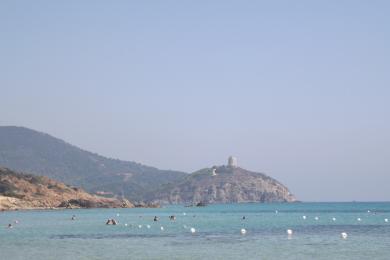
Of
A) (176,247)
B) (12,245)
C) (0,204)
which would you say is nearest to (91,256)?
(176,247)

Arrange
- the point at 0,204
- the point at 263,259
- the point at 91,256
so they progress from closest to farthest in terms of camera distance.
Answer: the point at 263,259, the point at 91,256, the point at 0,204

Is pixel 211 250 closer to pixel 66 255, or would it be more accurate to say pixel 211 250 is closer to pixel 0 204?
pixel 66 255

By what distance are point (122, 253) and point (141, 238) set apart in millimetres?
17975

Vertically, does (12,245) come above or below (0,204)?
below

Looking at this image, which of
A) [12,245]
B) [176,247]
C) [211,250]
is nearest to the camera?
[211,250]

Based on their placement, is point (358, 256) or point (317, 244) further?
point (317, 244)

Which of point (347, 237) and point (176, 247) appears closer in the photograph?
point (176, 247)

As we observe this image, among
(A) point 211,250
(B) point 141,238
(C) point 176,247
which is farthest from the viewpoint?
(B) point 141,238

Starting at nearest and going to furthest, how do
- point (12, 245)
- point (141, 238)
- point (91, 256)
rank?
point (91, 256), point (12, 245), point (141, 238)

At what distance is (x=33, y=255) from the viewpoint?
55969 mm

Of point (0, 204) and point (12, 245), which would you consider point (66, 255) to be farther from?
point (0, 204)

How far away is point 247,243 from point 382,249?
12812 mm

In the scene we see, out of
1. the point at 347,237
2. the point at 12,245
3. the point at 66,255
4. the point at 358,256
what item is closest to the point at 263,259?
the point at 358,256

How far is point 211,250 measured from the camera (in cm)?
5753
